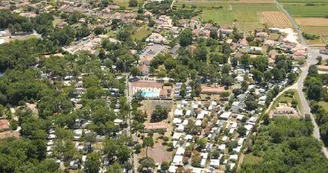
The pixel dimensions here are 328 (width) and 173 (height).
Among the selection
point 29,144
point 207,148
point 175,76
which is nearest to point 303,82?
point 175,76

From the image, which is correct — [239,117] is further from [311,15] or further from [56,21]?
[56,21]

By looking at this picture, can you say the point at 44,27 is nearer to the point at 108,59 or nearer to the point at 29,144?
the point at 108,59

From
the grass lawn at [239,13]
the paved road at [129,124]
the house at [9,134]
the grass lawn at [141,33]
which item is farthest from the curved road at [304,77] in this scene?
the house at [9,134]

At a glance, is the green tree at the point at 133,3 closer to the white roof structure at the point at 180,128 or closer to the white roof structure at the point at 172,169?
the white roof structure at the point at 180,128

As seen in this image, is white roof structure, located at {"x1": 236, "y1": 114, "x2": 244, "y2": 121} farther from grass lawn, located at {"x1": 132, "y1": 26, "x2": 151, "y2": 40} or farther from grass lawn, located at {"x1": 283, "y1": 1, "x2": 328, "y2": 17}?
grass lawn, located at {"x1": 283, "y1": 1, "x2": 328, "y2": 17}

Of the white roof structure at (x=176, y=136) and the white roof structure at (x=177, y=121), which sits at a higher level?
the white roof structure at (x=177, y=121)
